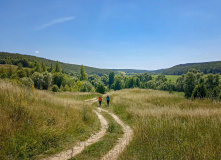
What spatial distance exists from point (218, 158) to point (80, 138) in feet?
19.0

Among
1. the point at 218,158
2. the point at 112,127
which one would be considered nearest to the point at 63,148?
the point at 112,127

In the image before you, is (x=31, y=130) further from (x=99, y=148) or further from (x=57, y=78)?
(x=57, y=78)

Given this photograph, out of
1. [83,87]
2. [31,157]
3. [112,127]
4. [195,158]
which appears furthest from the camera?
[83,87]

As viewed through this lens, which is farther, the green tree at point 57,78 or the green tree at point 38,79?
the green tree at point 57,78

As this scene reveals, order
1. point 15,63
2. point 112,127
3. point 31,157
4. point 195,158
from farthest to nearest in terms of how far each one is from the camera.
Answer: point 15,63 < point 112,127 < point 31,157 < point 195,158

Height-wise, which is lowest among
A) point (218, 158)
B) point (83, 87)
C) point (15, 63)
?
point (83, 87)

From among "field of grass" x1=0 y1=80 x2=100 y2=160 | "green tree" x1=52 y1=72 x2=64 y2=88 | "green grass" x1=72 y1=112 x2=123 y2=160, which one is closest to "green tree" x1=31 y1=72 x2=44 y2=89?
"green tree" x1=52 y1=72 x2=64 y2=88

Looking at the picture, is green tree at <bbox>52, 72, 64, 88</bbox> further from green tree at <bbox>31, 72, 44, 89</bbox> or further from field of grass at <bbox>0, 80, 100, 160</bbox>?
field of grass at <bbox>0, 80, 100, 160</bbox>

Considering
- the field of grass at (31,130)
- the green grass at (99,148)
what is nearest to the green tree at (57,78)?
the field of grass at (31,130)

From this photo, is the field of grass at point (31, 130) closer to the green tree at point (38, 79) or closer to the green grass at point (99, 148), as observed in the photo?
the green grass at point (99, 148)

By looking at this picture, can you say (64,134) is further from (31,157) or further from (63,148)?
(31,157)

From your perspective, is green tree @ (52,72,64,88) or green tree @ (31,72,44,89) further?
green tree @ (52,72,64,88)

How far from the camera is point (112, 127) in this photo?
8.55 meters

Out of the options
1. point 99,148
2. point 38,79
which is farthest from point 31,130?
point 38,79
